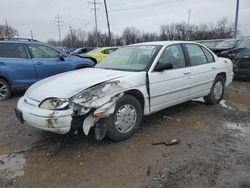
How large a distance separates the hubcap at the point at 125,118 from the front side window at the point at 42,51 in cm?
475

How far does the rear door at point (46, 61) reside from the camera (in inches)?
317

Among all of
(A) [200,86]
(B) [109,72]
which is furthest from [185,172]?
(A) [200,86]

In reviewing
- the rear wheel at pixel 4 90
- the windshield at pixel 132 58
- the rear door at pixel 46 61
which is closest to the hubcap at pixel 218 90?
the windshield at pixel 132 58

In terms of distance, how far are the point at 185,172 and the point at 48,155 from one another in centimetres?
195

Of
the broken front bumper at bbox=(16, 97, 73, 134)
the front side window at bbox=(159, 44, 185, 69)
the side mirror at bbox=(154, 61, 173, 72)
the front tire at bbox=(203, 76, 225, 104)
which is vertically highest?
the front side window at bbox=(159, 44, 185, 69)

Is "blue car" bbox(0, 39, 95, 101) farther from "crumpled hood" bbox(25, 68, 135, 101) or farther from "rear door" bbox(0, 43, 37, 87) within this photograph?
"crumpled hood" bbox(25, 68, 135, 101)

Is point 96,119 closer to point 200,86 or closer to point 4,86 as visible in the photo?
point 200,86

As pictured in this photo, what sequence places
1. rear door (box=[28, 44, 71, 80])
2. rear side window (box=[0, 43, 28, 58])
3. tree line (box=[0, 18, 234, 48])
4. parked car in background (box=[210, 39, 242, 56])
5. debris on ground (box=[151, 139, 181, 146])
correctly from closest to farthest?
debris on ground (box=[151, 139, 181, 146])
rear side window (box=[0, 43, 28, 58])
rear door (box=[28, 44, 71, 80])
parked car in background (box=[210, 39, 242, 56])
tree line (box=[0, 18, 234, 48])

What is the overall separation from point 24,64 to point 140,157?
521cm

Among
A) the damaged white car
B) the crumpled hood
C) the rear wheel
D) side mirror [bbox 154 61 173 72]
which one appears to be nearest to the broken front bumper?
the damaged white car

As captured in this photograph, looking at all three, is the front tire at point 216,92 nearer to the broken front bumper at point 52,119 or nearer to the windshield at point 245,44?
the broken front bumper at point 52,119

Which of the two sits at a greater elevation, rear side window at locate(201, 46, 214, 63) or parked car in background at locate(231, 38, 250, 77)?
rear side window at locate(201, 46, 214, 63)

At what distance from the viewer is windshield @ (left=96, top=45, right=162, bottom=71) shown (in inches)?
196

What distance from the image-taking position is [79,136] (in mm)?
4676
